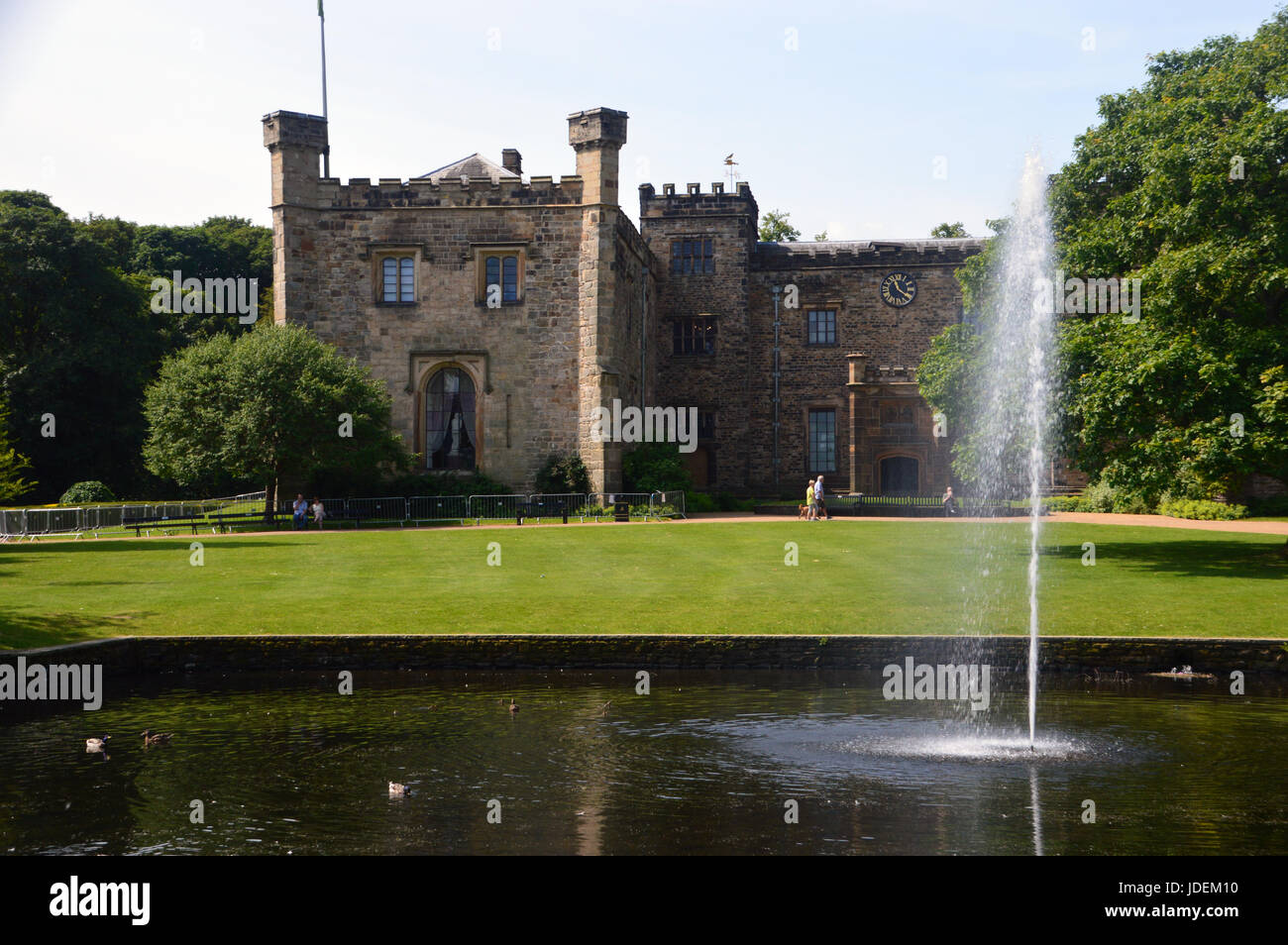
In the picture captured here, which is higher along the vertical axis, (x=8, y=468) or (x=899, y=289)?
(x=899, y=289)

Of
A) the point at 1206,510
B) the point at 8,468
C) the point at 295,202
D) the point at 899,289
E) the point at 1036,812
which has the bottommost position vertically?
the point at 1036,812

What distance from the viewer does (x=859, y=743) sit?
1141 centimetres

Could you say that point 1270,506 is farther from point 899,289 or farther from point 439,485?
point 439,485

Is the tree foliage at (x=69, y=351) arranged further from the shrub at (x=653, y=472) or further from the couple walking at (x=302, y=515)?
the shrub at (x=653, y=472)

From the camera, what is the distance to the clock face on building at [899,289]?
5188 centimetres

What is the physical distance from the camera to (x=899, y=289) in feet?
171

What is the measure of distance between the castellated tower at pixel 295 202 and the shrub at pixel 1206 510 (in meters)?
31.4

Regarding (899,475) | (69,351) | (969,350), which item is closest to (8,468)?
(69,351)

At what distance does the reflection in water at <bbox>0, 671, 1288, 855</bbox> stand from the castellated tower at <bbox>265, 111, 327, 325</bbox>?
92.1 feet

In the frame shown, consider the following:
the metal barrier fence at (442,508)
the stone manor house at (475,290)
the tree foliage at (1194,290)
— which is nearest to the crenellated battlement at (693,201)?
the stone manor house at (475,290)

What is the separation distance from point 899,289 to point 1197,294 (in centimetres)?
3041

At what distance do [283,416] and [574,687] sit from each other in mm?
21380

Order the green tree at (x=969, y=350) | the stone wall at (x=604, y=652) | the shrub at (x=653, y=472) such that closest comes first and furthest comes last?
the stone wall at (x=604, y=652) → the green tree at (x=969, y=350) → the shrub at (x=653, y=472)
